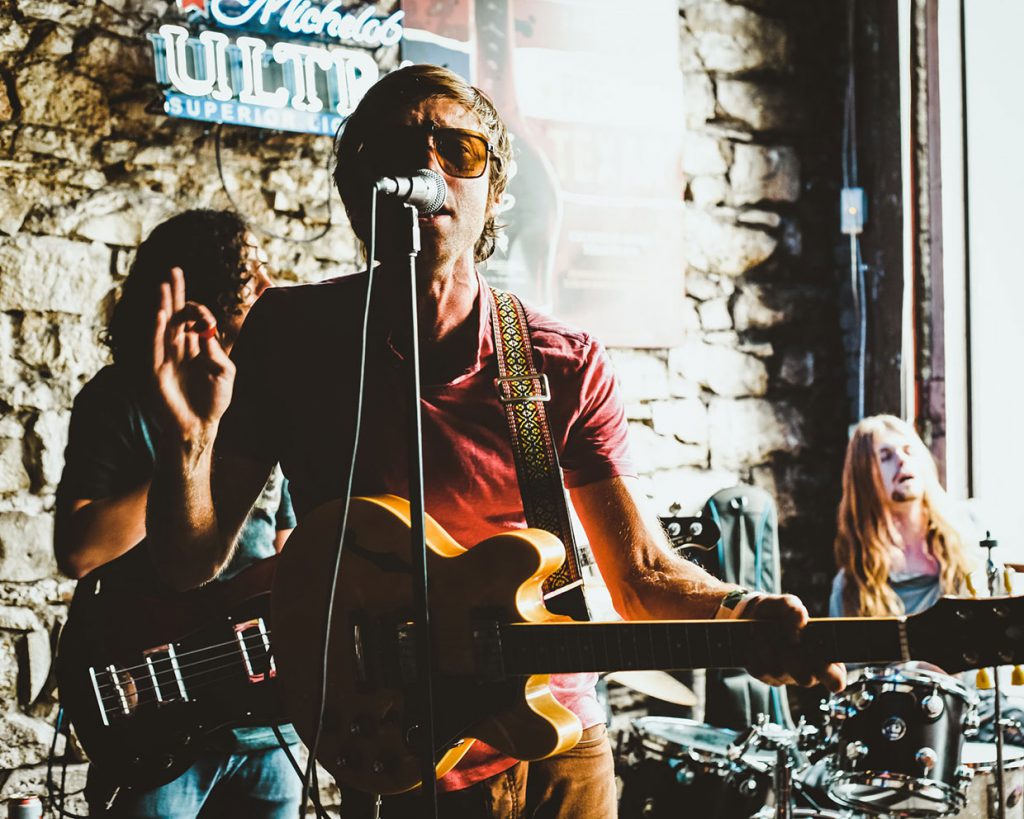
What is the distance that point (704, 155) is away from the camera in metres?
4.45

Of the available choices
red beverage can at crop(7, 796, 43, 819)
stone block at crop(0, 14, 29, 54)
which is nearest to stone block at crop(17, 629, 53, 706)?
red beverage can at crop(7, 796, 43, 819)

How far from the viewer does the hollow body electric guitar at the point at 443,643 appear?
1.56 meters

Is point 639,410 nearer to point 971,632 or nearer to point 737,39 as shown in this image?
point 737,39

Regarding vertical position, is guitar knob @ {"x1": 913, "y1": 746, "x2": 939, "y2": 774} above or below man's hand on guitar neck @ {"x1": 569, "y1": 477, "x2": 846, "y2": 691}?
below

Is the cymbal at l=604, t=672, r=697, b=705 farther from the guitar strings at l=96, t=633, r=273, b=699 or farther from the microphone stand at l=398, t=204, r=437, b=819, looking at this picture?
the microphone stand at l=398, t=204, r=437, b=819

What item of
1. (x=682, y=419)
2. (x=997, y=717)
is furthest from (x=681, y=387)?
(x=997, y=717)

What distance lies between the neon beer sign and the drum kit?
2.39 meters

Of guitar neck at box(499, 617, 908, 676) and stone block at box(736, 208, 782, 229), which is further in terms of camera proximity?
stone block at box(736, 208, 782, 229)

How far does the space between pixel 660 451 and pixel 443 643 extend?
275 centimetres

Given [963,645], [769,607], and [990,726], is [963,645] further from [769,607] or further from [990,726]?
[990,726]

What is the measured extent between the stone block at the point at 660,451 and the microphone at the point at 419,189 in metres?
2.74

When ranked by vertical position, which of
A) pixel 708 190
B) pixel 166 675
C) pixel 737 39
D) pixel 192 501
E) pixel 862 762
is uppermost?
pixel 737 39

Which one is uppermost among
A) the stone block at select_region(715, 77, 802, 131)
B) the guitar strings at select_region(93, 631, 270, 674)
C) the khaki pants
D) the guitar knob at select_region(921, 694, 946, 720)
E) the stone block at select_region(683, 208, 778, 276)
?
the stone block at select_region(715, 77, 802, 131)

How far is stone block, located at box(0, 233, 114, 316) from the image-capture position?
3293 millimetres
